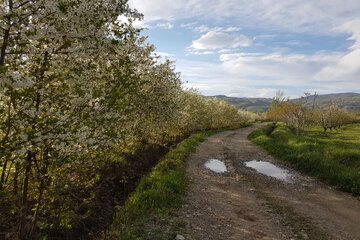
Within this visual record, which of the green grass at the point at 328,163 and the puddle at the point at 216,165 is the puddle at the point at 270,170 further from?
the puddle at the point at 216,165

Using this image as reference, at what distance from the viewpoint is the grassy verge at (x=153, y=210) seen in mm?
12992

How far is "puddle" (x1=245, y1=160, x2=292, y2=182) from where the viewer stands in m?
26.0

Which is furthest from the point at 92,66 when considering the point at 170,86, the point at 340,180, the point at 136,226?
the point at 340,180

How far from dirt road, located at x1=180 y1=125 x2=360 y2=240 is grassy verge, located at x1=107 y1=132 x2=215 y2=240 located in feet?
2.14

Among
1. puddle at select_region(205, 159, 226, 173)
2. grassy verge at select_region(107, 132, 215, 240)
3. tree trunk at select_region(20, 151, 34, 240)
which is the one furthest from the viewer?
puddle at select_region(205, 159, 226, 173)

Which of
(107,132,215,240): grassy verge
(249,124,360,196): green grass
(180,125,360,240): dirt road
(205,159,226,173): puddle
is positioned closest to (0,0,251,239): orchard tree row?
(107,132,215,240): grassy verge

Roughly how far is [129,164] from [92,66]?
15719 mm

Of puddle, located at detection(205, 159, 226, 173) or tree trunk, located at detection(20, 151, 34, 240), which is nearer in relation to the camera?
tree trunk, located at detection(20, 151, 34, 240)

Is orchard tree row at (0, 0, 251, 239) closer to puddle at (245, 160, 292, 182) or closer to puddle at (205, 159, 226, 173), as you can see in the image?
puddle at (205, 159, 226, 173)

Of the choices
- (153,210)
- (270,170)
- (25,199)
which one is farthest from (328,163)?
(25,199)

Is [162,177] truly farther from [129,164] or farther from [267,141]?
[267,141]

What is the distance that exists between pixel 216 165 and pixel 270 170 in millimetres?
4545

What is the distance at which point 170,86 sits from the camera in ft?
90.2

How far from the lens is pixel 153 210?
15.6 m
